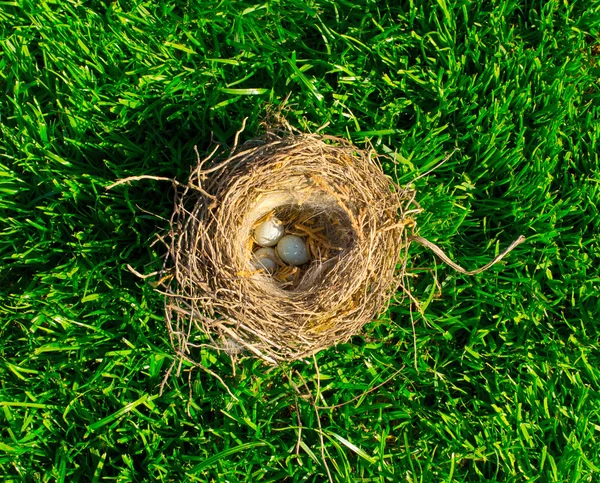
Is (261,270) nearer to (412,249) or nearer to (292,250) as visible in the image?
(292,250)

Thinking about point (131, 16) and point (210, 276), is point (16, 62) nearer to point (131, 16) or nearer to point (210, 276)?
point (131, 16)

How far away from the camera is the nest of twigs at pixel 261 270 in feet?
5.93

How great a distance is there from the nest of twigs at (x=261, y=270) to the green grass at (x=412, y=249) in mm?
291

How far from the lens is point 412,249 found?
2189 millimetres

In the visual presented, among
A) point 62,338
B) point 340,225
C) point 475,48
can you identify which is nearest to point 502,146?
point 475,48

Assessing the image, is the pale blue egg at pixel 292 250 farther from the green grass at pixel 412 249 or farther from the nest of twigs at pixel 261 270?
the green grass at pixel 412 249

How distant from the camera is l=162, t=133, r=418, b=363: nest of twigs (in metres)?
1.81

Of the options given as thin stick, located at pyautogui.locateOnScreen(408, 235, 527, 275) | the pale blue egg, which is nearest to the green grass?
thin stick, located at pyautogui.locateOnScreen(408, 235, 527, 275)

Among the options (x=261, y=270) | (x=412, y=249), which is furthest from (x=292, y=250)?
(x=412, y=249)

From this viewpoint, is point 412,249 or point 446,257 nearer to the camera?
point 446,257

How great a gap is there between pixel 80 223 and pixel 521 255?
1735mm

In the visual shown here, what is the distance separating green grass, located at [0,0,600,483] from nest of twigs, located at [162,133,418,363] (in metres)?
0.29

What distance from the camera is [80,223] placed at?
220cm

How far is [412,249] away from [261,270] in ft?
1.98
